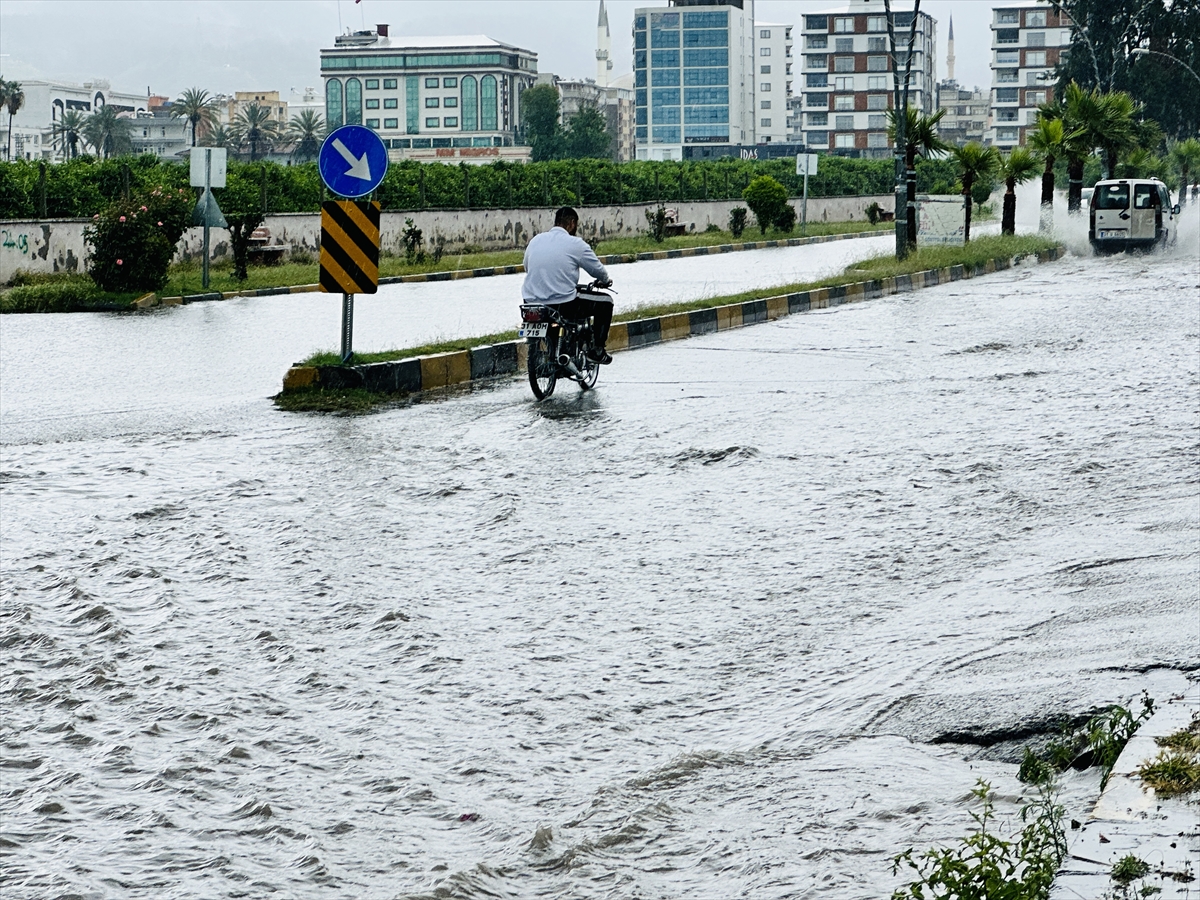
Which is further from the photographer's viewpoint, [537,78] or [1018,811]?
[537,78]

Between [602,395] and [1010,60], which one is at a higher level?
[1010,60]

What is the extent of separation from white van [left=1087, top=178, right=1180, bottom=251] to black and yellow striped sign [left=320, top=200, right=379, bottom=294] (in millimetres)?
27920

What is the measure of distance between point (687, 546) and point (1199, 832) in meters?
3.93

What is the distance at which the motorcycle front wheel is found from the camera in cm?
1268

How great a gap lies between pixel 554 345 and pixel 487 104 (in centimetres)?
17279

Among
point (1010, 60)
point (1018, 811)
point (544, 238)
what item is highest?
point (1010, 60)

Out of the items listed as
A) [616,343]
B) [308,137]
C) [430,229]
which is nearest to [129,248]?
[616,343]

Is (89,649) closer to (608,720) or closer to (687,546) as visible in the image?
(608,720)

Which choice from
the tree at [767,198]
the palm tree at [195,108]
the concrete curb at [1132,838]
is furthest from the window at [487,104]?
the concrete curb at [1132,838]

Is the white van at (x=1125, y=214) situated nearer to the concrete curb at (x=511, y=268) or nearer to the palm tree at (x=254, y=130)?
the concrete curb at (x=511, y=268)

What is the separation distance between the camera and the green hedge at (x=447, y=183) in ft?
98.8

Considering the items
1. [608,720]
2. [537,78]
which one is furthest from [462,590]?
[537,78]

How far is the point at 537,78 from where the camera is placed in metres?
194

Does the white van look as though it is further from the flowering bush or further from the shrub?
the flowering bush
